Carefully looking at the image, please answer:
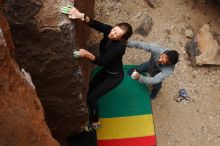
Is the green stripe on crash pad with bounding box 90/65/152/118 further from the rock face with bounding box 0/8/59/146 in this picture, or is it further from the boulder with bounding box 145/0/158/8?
the rock face with bounding box 0/8/59/146

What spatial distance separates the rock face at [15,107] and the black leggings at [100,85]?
1818 millimetres

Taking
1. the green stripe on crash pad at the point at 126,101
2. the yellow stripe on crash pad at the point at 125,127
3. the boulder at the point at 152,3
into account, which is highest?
the boulder at the point at 152,3

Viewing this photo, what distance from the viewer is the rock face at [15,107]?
163 inches

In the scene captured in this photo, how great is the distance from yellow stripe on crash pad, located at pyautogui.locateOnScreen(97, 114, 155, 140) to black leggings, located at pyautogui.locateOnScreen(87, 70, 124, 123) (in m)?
0.54

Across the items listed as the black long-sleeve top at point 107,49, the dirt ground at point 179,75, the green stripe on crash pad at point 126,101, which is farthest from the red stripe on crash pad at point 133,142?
the black long-sleeve top at point 107,49

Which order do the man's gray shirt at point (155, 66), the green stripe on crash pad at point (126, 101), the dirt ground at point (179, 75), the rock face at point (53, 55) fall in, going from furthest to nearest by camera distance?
the dirt ground at point (179, 75) < the green stripe on crash pad at point (126, 101) < the man's gray shirt at point (155, 66) < the rock face at point (53, 55)

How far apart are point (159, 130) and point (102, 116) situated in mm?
1037

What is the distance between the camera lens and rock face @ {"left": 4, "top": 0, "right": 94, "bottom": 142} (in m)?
5.16

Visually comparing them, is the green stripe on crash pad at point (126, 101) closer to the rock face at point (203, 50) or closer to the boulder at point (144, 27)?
the boulder at point (144, 27)

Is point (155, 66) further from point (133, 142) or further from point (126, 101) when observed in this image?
point (133, 142)

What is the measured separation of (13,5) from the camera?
16.7 feet

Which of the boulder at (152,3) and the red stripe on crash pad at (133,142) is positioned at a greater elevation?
the boulder at (152,3)

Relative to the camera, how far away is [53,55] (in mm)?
5438

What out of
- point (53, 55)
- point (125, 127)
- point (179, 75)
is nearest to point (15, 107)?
point (53, 55)
